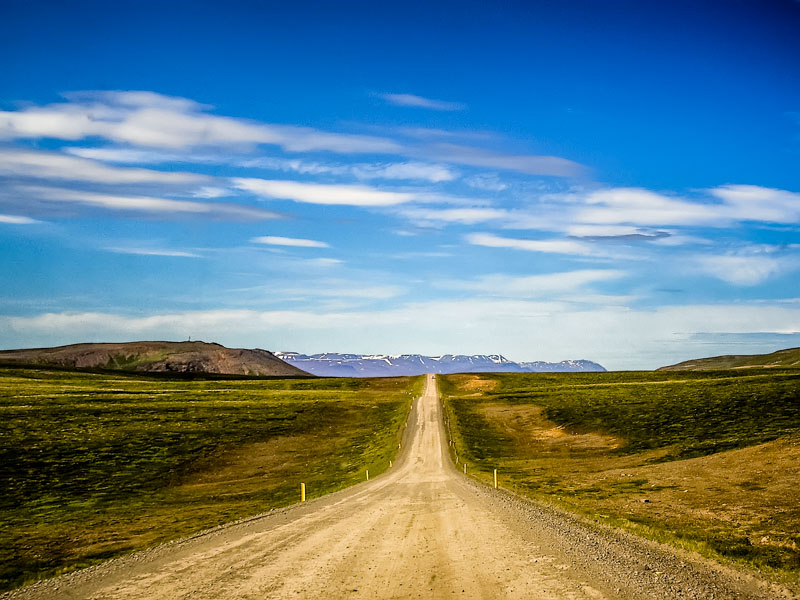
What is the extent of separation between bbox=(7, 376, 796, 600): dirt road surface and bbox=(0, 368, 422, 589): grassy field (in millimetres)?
5990

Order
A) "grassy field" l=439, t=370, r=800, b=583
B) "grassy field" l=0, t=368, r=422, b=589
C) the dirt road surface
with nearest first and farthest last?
the dirt road surface < "grassy field" l=439, t=370, r=800, b=583 < "grassy field" l=0, t=368, r=422, b=589

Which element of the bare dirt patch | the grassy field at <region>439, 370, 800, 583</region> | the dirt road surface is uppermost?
the dirt road surface

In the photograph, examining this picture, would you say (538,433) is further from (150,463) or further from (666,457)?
(150,463)

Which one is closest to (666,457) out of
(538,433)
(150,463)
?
(538,433)

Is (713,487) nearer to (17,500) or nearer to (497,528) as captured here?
(497,528)

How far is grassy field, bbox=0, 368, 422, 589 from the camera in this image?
115 feet

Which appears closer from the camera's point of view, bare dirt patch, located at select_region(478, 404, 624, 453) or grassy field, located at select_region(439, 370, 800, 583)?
grassy field, located at select_region(439, 370, 800, 583)

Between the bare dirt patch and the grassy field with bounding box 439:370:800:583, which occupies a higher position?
the grassy field with bounding box 439:370:800:583

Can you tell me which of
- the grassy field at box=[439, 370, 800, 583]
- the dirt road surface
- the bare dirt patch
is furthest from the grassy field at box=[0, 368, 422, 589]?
the bare dirt patch

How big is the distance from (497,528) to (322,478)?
35.1m

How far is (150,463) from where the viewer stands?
64.1 m

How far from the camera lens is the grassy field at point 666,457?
84.4 ft

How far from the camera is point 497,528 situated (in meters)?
25.4

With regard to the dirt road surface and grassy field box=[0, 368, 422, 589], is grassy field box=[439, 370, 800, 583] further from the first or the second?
grassy field box=[0, 368, 422, 589]
